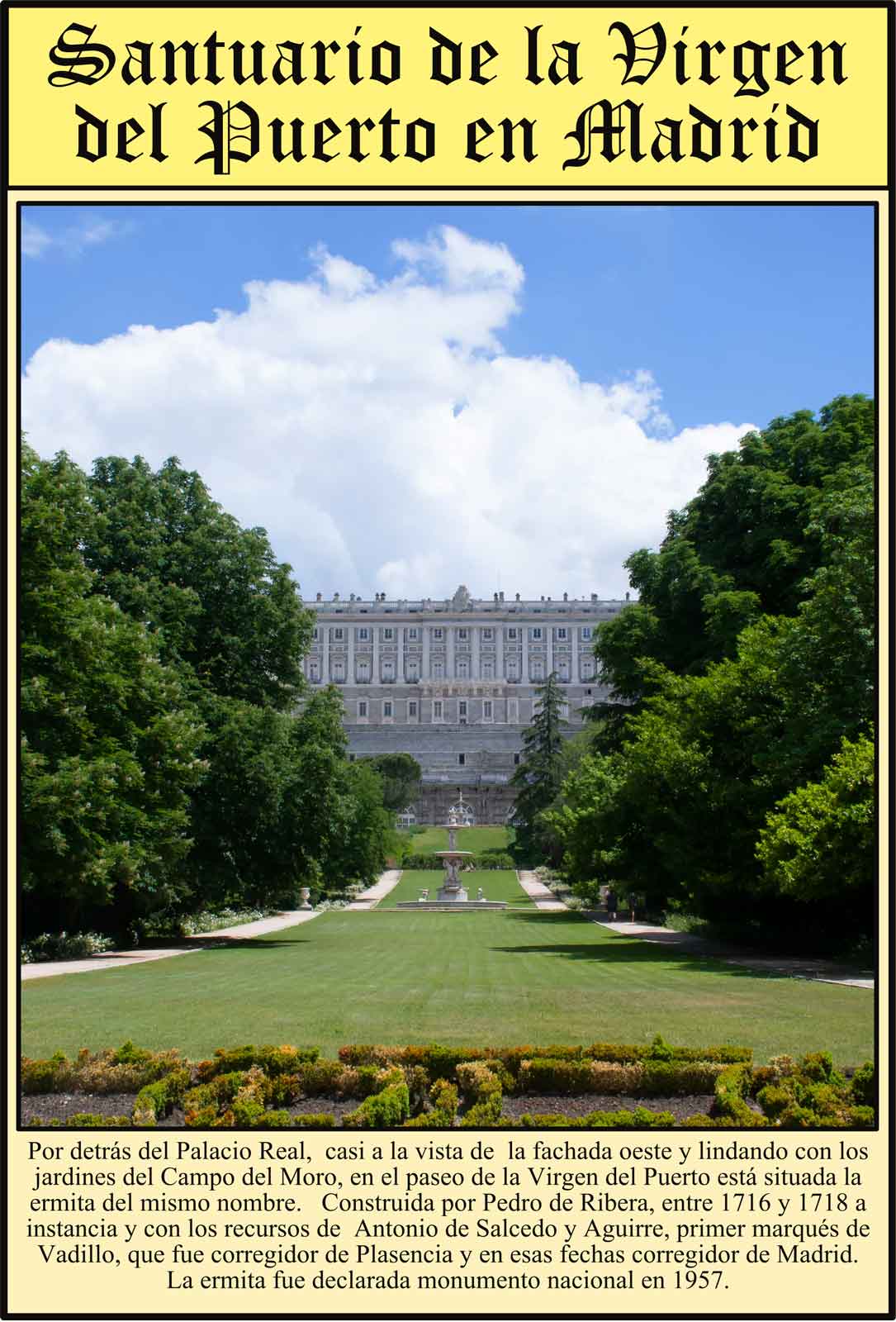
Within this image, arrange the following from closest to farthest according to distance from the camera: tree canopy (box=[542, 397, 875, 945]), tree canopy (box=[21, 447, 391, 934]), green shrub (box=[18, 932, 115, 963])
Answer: tree canopy (box=[542, 397, 875, 945]) → tree canopy (box=[21, 447, 391, 934]) → green shrub (box=[18, 932, 115, 963])

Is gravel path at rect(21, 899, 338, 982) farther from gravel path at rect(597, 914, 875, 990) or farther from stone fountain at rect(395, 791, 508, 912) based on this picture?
gravel path at rect(597, 914, 875, 990)

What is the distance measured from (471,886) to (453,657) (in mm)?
89247

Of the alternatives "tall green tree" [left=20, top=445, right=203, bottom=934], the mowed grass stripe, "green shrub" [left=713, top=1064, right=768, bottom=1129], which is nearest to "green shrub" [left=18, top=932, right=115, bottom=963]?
"tall green tree" [left=20, top=445, right=203, bottom=934]

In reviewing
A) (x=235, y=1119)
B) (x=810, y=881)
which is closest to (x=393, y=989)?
(x=810, y=881)

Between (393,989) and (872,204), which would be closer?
(872,204)

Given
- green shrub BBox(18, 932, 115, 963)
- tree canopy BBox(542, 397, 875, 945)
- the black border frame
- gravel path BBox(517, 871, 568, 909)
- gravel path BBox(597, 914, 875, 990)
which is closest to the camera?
the black border frame

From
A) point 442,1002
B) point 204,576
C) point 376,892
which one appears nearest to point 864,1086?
point 442,1002

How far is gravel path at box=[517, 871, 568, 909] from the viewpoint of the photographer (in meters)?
45.1

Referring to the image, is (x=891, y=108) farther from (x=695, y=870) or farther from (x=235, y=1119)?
(x=695, y=870)

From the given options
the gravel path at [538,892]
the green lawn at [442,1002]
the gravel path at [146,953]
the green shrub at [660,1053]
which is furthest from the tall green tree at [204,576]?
the green shrub at [660,1053]

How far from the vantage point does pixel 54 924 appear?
Result: 24781mm

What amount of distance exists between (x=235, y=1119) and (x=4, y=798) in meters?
2.53

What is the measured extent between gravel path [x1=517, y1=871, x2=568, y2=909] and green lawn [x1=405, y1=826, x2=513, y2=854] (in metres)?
10.9

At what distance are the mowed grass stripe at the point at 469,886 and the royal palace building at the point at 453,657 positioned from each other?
72361mm
